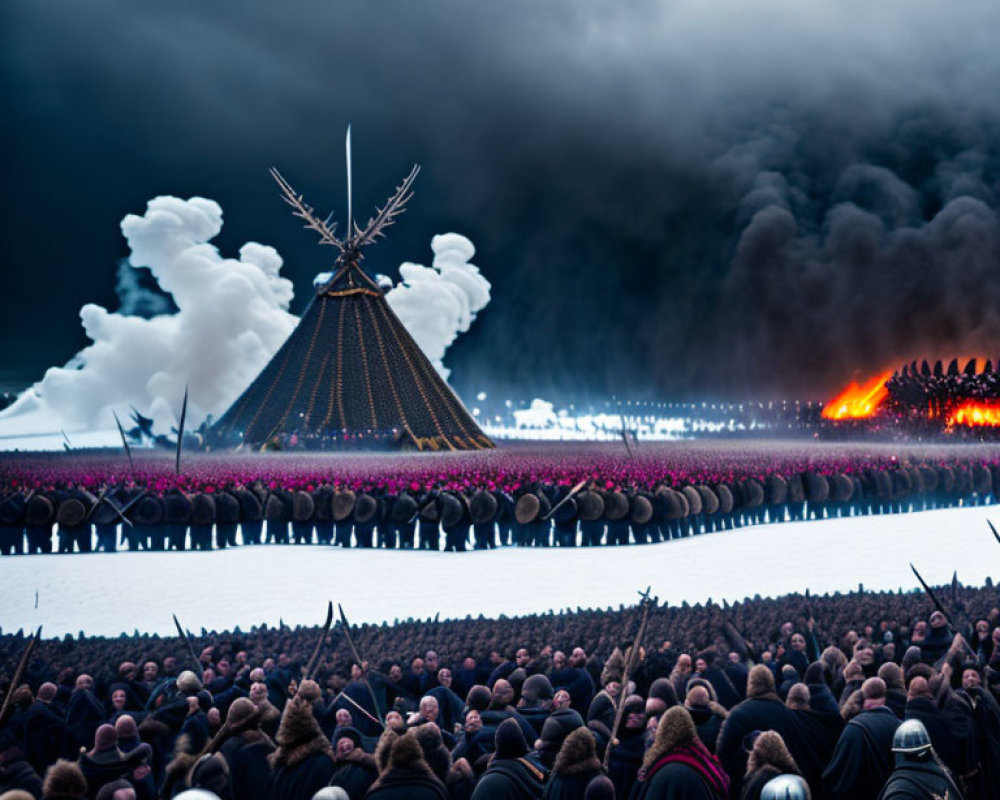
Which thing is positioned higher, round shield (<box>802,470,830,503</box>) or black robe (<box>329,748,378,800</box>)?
round shield (<box>802,470,830,503</box>)

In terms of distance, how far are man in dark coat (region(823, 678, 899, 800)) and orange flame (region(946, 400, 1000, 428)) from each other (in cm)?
4893

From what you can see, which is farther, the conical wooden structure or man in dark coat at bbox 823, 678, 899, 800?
the conical wooden structure

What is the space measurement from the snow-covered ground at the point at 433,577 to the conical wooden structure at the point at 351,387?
59.9ft

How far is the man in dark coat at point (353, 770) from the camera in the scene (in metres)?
5.61

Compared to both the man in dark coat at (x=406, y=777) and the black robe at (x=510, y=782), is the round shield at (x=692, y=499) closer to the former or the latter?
the black robe at (x=510, y=782)

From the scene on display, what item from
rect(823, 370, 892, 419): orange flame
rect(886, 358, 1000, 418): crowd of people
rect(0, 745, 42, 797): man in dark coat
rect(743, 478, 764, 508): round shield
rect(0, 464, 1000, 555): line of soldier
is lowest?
rect(0, 745, 42, 797): man in dark coat

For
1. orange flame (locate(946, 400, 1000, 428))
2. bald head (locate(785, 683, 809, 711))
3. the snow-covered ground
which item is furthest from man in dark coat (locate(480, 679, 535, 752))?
orange flame (locate(946, 400, 1000, 428))

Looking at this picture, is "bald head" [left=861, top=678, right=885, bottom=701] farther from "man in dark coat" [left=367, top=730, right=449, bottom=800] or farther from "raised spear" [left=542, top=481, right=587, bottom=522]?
"raised spear" [left=542, top=481, right=587, bottom=522]

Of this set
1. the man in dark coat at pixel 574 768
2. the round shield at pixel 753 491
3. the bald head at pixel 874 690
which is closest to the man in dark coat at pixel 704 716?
the bald head at pixel 874 690

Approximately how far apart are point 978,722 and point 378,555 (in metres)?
12.8

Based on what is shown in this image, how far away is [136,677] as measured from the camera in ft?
28.1

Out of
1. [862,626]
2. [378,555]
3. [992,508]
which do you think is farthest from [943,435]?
[862,626]

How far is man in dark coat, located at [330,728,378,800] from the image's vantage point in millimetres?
5609

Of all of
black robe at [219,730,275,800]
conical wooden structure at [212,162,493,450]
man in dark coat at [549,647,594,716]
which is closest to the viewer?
black robe at [219,730,275,800]
